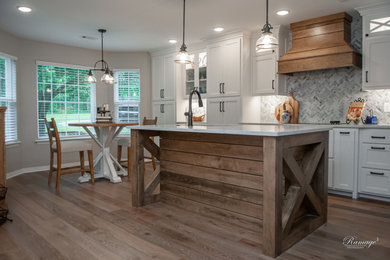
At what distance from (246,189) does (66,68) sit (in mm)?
4955

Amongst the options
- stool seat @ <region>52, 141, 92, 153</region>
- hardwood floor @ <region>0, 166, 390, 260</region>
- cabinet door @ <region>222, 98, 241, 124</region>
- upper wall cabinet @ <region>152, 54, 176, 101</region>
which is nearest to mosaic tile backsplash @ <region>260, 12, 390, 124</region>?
cabinet door @ <region>222, 98, 241, 124</region>

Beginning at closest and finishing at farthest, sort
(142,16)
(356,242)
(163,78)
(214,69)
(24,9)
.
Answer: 1. (356,242)
2. (24,9)
3. (142,16)
4. (214,69)
5. (163,78)

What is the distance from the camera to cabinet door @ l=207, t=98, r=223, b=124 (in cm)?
526

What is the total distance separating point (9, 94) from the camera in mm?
5152

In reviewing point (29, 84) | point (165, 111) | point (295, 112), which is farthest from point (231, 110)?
point (29, 84)

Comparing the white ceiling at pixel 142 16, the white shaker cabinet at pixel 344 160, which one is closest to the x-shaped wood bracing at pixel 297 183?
the white shaker cabinet at pixel 344 160

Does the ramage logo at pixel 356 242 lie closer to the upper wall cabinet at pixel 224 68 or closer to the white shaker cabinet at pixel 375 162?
the white shaker cabinet at pixel 375 162

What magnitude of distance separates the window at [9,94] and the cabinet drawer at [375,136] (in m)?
5.34

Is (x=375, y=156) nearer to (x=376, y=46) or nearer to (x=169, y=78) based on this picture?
(x=376, y=46)

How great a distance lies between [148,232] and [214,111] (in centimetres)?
310

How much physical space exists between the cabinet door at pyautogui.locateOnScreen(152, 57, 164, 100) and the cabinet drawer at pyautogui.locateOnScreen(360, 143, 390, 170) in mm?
4061

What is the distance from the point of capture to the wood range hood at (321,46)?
3.93 m

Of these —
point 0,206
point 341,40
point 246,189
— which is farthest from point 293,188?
point 0,206

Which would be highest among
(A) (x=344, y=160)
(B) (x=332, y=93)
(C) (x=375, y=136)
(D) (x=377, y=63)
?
(D) (x=377, y=63)
